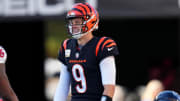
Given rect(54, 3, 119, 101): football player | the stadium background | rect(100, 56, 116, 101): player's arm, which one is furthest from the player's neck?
the stadium background

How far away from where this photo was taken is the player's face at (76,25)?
15.1ft

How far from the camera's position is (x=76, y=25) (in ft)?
15.2

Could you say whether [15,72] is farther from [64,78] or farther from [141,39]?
[64,78]

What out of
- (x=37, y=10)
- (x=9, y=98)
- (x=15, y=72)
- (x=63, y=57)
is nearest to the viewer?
(x=9, y=98)

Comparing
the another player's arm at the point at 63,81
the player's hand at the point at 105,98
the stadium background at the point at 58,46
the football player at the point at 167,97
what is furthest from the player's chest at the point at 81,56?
the stadium background at the point at 58,46

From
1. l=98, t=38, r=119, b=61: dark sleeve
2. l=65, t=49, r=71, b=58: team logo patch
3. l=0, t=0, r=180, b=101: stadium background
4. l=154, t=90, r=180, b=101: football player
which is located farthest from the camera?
l=0, t=0, r=180, b=101: stadium background

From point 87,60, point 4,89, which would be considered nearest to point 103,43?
point 87,60

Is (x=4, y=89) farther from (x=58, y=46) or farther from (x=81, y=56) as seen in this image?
(x=58, y=46)

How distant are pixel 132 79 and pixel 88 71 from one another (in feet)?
21.8

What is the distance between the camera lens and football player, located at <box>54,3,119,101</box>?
4.42 m

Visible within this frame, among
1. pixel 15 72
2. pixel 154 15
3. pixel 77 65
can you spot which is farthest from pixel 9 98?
pixel 15 72

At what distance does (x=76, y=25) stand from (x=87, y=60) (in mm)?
390

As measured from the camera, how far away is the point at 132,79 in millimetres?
11039

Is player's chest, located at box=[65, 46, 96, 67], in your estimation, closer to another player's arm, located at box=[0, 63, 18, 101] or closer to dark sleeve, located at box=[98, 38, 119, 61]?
dark sleeve, located at box=[98, 38, 119, 61]
